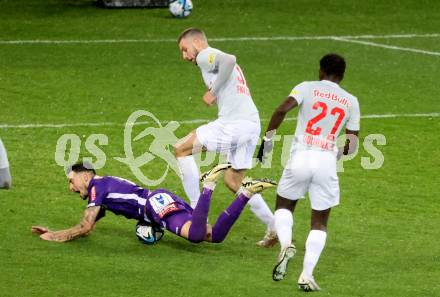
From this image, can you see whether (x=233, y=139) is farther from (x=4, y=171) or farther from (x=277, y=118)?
(x=4, y=171)

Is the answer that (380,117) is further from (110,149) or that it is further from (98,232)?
(98,232)

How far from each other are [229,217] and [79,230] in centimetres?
154

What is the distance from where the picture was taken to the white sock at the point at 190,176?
14414 millimetres

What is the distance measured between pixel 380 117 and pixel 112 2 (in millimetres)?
10299

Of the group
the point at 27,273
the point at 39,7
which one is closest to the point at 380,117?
the point at 27,273

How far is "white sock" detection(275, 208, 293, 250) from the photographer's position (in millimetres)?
12516

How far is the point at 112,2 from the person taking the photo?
29.1 meters

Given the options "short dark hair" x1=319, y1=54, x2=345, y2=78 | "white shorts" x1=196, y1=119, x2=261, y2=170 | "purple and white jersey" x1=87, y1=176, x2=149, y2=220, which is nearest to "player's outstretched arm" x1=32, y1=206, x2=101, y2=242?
"purple and white jersey" x1=87, y1=176, x2=149, y2=220

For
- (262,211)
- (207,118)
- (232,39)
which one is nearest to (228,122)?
(262,211)

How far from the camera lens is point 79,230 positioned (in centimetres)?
1376

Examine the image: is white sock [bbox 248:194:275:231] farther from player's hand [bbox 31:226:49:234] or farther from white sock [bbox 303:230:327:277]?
player's hand [bbox 31:226:49:234]

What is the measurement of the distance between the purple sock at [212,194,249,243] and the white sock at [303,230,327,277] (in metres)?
1.21

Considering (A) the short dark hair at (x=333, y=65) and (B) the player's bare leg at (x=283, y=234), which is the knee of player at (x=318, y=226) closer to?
(B) the player's bare leg at (x=283, y=234)

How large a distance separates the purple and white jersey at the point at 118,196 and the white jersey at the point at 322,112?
211 centimetres
